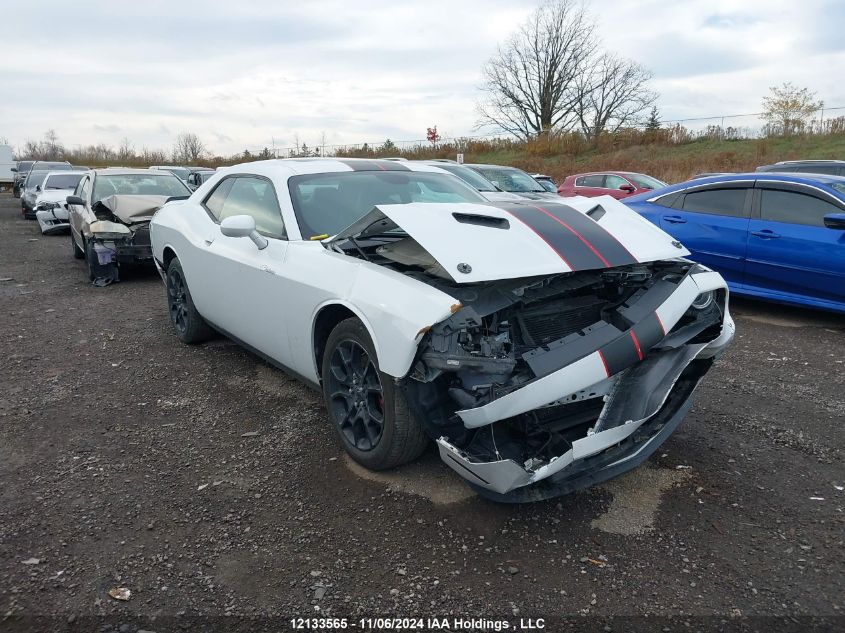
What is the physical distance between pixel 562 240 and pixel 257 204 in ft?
7.30

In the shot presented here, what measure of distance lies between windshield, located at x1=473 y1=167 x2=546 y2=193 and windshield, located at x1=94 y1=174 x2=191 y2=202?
572cm


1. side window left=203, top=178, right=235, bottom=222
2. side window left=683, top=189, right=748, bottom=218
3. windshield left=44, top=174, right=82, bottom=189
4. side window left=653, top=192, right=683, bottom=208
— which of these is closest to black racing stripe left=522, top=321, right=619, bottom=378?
side window left=203, top=178, right=235, bottom=222

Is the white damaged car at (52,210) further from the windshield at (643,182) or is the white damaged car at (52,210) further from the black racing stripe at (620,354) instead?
the black racing stripe at (620,354)

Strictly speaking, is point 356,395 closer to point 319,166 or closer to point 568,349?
point 568,349

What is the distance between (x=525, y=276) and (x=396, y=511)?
1243 mm

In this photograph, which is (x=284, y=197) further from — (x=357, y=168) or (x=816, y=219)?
(x=816, y=219)

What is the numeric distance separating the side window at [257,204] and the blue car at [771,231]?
4671 mm

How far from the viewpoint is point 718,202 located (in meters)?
6.57

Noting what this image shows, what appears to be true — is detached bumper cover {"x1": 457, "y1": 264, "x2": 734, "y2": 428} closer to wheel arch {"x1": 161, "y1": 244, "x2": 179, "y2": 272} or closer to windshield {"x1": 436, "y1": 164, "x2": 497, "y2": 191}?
wheel arch {"x1": 161, "y1": 244, "x2": 179, "y2": 272}

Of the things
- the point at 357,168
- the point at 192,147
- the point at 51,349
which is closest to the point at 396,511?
the point at 357,168

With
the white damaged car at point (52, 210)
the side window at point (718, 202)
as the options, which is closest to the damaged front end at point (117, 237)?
the side window at point (718, 202)

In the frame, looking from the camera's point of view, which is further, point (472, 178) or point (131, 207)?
point (472, 178)

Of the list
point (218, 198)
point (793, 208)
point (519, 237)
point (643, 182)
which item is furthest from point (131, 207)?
point (643, 182)

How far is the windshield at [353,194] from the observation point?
3.80 m
